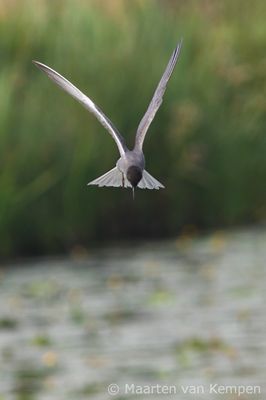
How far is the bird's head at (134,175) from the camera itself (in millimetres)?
4055

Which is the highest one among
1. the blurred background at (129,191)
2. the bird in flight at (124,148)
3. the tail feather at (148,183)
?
the blurred background at (129,191)

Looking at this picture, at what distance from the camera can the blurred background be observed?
1182 cm

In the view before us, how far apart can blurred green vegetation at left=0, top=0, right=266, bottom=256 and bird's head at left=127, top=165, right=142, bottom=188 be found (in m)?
9.05

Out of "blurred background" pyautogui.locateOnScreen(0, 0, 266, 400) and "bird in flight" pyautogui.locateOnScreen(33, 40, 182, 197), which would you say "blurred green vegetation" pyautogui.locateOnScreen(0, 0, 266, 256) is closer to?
"blurred background" pyautogui.locateOnScreen(0, 0, 266, 400)

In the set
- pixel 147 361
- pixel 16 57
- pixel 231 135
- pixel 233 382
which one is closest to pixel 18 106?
pixel 16 57

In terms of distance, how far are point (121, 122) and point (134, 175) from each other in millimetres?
9659

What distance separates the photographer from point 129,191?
13477 mm

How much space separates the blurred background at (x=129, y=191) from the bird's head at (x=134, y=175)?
21.8 feet

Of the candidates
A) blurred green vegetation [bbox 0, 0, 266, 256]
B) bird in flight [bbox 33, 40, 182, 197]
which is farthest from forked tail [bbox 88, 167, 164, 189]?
blurred green vegetation [bbox 0, 0, 266, 256]

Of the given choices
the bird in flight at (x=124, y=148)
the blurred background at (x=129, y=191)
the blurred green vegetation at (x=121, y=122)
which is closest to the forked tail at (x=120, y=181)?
the bird in flight at (x=124, y=148)

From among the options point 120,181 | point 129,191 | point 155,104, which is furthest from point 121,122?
point 120,181

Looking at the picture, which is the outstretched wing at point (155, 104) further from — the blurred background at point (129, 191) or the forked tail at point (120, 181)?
the blurred background at point (129, 191)

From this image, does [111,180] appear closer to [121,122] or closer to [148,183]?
[148,183]

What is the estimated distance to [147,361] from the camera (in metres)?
10.1
